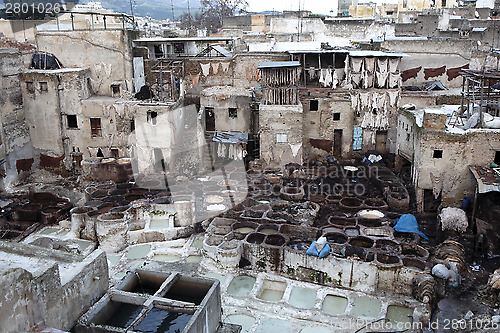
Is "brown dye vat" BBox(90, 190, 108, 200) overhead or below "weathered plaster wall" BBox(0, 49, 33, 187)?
below

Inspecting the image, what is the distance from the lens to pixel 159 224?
2162 cm

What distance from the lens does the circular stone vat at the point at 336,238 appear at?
62.7ft

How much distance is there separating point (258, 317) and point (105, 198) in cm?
1137

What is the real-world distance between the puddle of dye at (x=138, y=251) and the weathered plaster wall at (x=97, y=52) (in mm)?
11567

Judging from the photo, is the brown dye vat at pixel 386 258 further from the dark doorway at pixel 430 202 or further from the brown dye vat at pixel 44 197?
the brown dye vat at pixel 44 197

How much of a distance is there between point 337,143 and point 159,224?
1240 centimetres

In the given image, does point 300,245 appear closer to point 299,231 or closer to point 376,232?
point 299,231

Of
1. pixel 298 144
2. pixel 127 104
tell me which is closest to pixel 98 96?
pixel 127 104

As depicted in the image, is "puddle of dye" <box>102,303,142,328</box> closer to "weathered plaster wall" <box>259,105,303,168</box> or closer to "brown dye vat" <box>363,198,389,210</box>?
"brown dye vat" <box>363,198,389,210</box>

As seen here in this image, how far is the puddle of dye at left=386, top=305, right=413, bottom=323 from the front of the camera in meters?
15.5

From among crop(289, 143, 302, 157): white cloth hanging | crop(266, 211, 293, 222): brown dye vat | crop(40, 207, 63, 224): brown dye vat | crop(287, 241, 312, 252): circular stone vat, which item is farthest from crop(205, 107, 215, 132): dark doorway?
crop(287, 241, 312, 252): circular stone vat

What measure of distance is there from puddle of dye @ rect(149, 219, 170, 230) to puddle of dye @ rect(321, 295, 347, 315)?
8394 mm

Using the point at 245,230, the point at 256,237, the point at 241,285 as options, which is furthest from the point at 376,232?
the point at 241,285

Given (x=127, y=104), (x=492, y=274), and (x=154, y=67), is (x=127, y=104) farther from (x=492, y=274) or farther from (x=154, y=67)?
(x=492, y=274)
